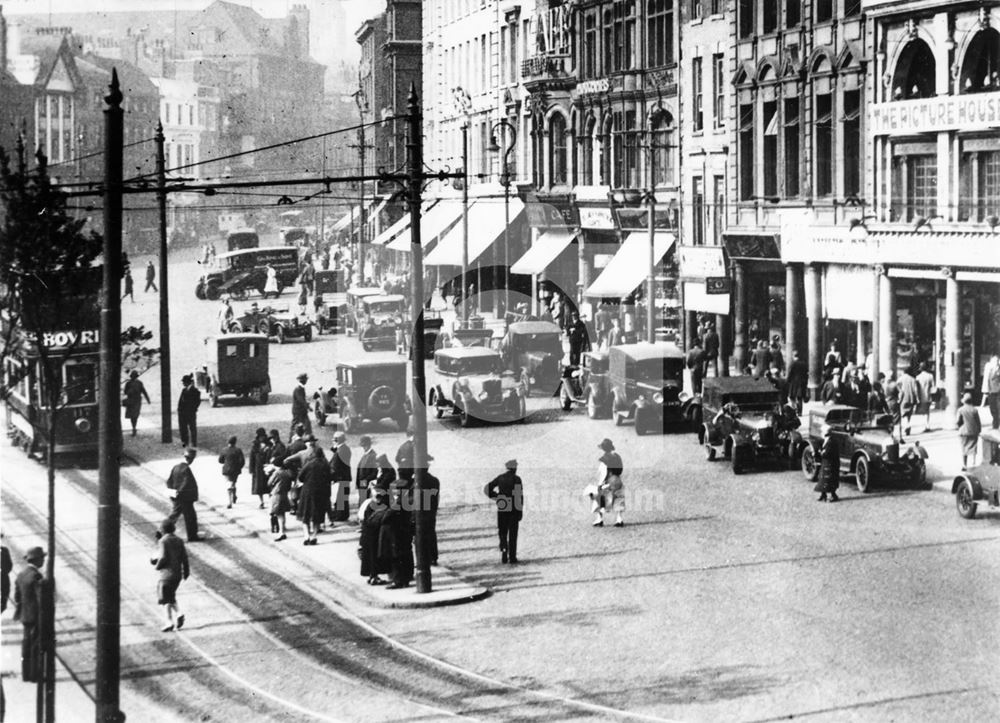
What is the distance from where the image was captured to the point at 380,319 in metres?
52.3

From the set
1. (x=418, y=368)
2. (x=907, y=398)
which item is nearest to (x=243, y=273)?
(x=907, y=398)

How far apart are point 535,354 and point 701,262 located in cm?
838

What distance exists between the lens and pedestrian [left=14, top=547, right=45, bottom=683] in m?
16.0

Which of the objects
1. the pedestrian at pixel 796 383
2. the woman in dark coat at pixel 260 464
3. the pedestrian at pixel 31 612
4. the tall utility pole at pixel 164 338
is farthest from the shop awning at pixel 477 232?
the pedestrian at pixel 31 612

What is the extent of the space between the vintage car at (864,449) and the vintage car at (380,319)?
75.2ft

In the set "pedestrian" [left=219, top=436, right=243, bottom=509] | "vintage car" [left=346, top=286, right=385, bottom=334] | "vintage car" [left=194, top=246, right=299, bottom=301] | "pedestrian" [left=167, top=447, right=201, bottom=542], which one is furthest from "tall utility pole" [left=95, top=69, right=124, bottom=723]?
"vintage car" [left=194, top=246, right=299, bottom=301]

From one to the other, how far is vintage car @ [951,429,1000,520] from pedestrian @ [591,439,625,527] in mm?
5582

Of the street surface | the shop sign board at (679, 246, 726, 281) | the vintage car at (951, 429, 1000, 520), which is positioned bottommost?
the street surface

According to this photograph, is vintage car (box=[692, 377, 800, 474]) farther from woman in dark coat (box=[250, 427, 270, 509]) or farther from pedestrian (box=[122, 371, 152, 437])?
pedestrian (box=[122, 371, 152, 437])

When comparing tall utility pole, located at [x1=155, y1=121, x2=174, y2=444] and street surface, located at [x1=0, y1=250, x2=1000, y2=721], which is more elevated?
tall utility pole, located at [x1=155, y1=121, x2=174, y2=444]

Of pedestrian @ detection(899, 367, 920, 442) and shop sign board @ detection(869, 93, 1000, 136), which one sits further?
shop sign board @ detection(869, 93, 1000, 136)

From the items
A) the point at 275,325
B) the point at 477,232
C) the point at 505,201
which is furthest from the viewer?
the point at 477,232

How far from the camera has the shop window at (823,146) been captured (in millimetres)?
39375

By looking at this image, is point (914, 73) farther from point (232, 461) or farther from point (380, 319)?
point (380, 319)
